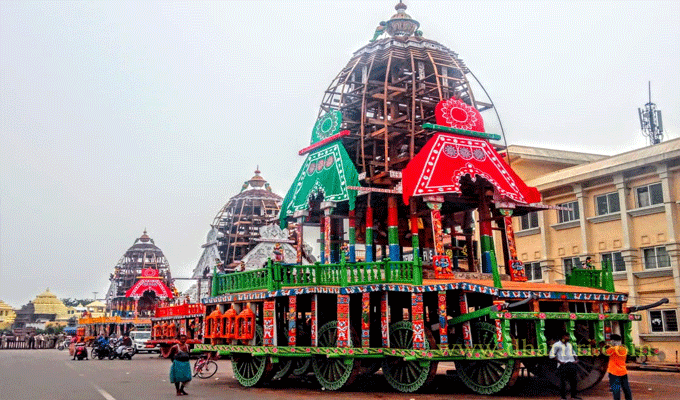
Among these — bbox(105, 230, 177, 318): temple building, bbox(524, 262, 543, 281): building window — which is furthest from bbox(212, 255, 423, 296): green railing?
bbox(105, 230, 177, 318): temple building

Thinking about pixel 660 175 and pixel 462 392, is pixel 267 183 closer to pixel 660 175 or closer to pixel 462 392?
pixel 660 175

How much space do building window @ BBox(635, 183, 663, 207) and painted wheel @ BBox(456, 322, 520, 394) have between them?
14.1 meters

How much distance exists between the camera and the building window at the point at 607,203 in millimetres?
27078

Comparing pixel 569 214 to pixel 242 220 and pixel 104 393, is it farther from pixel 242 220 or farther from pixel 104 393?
pixel 242 220

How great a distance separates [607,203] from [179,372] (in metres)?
19.3

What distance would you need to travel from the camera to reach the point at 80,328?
189 ft

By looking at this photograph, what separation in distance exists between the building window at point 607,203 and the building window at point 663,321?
430 cm

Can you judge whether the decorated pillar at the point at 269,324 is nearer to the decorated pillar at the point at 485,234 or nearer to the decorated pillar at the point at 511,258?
the decorated pillar at the point at 485,234

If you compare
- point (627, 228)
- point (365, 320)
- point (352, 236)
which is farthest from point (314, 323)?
point (627, 228)

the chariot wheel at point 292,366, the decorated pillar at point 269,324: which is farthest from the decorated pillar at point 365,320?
the decorated pillar at point 269,324

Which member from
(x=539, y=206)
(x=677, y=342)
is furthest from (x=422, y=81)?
(x=677, y=342)

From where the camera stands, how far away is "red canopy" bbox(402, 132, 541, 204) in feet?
56.9

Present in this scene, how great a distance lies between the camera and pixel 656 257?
2544 cm

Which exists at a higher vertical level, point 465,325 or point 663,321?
point 465,325
